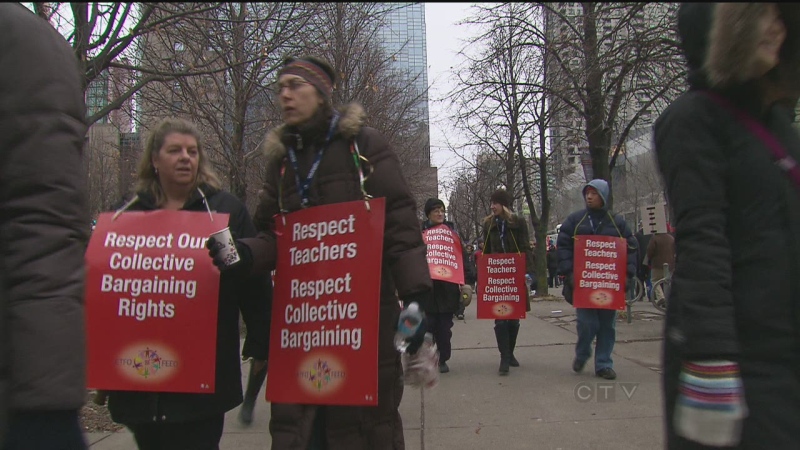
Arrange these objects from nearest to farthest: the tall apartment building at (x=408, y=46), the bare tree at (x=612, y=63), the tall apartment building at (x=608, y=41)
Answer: the bare tree at (x=612, y=63) < the tall apartment building at (x=608, y=41) < the tall apartment building at (x=408, y=46)

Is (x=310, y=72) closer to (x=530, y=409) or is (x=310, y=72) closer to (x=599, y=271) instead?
(x=530, y=409)

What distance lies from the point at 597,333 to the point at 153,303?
15.2 feet

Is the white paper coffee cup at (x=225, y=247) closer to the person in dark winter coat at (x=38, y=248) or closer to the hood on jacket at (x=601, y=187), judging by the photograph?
the person in dark winter coat at (x=38, y=248)

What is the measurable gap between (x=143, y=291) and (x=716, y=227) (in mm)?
2203

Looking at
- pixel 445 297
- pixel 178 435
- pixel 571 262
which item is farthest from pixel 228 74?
pixel 178 435

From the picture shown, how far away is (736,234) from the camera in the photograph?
1657 millimetres

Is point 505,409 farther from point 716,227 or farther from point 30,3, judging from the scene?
point 30,3

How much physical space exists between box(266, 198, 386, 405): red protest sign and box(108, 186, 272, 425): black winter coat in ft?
0.71

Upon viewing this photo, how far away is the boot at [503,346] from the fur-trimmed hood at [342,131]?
14.5 ft

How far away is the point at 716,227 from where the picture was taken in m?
1.62

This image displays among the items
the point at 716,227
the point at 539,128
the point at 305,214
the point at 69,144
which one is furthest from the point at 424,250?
the point at 539,128

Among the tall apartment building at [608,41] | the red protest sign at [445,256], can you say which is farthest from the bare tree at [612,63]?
the red protest sign at [445,256]

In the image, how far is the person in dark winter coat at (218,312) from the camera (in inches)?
101

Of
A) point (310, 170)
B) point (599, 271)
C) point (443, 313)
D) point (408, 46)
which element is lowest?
point (443, 313)
